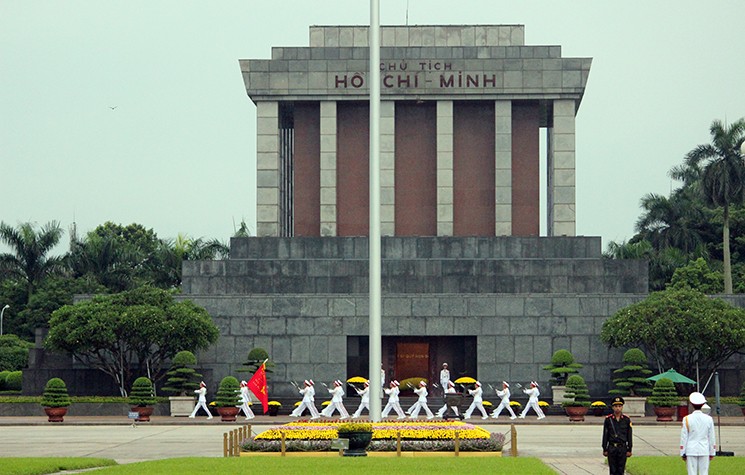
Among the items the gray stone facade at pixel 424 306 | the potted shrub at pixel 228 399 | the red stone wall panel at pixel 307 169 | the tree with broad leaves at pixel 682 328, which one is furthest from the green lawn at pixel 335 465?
the red stone wall panel at pixel 307 169

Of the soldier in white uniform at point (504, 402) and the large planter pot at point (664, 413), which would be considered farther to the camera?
the soldier in white uniform at point (504, 402)

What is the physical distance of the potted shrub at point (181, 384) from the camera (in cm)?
5425

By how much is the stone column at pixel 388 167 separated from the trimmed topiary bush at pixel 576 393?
562 inches

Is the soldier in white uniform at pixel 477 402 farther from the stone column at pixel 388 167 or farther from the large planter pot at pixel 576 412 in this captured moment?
the stone column at pixel 388 167

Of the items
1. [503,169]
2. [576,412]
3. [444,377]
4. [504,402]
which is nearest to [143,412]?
[444,377]

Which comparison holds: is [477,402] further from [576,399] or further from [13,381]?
[13,381]

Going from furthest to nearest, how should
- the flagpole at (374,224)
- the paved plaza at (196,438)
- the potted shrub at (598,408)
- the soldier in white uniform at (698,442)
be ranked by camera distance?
the potted shrub at (598,408) → the paved plaza at (196,438) → the flagpole at (374,224) → the soldier in white uniform at (698,442)

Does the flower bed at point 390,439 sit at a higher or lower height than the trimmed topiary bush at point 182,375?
lower

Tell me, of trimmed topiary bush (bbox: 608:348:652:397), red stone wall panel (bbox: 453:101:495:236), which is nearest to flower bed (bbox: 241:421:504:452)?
trimmed topiary bush (bbox: 608:348:652:397)

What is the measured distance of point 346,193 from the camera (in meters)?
64.4

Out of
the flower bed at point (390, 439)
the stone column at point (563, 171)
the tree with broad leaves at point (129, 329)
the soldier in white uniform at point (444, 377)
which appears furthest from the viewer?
the stone column at point (563, 171)

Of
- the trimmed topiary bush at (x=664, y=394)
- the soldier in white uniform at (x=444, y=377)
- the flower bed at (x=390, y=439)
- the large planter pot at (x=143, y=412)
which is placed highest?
the soldier in white uniform at (x=444, y=377)

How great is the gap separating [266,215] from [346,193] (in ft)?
13.4

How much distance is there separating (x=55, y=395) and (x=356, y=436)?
78.6ft
